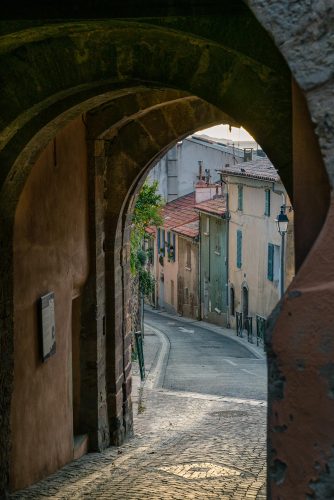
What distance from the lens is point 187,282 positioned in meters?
48.6

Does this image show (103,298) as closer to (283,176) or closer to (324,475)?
(283,176)

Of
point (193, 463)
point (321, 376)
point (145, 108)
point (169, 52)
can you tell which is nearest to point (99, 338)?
point (193, 463)

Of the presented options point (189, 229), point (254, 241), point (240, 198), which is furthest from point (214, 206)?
point (254, 241)

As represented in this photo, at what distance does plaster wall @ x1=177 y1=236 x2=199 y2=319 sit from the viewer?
47344 millimetres

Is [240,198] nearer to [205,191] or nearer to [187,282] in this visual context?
[205,191]

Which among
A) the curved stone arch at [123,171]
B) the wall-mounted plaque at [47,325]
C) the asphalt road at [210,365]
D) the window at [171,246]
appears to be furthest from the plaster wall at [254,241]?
the wall-mounted plaque at [47,325]

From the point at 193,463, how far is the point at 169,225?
39343 mm

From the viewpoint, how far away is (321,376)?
2.60m

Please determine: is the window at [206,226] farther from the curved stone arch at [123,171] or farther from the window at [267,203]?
the curved stone arch at [123,171]

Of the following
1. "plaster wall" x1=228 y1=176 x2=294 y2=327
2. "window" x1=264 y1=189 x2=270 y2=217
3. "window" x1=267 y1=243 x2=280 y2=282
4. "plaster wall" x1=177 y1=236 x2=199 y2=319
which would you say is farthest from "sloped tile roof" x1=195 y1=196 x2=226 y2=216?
"window" x1=267 y1=243 x2=280 y2=282

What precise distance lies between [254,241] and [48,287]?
28.9 metres

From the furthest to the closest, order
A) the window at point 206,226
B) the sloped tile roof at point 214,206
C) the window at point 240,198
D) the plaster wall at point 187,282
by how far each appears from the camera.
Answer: the plaster wall at point 187,282 → the window at point 206,226 → the sloped tile roof at point 214,206 → the window at point 240,198

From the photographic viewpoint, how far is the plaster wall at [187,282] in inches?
1864

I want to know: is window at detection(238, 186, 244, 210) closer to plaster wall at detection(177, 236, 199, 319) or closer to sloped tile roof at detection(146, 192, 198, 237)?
plaster wall at detection(177, 236, 199, 319)
